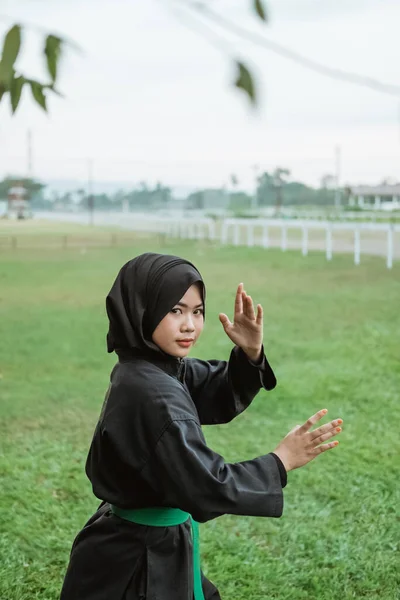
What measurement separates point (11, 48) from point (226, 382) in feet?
2.11

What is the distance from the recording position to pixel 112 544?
1.06 metres

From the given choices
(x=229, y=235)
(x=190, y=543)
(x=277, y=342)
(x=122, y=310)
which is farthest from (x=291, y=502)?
(x=229, y=235)

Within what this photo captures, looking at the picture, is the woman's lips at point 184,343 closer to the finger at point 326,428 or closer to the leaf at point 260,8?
the finger at point 326,428

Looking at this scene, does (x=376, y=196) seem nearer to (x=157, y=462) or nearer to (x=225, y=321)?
(x=225, y=321)

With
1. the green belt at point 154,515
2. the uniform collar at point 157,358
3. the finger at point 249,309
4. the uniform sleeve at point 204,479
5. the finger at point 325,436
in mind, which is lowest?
the green belt at point 154,515

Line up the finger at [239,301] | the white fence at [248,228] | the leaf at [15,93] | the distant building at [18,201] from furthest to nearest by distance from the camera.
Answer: the white fence at [248,228] → the distant building at [18,201] → the finger at [239,301] → the leaf at [15,93]

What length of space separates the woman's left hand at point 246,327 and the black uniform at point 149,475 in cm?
8

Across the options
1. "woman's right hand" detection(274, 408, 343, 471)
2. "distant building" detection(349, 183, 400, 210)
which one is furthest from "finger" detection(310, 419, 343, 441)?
"distant building" detection(349, 183, 400, 210)

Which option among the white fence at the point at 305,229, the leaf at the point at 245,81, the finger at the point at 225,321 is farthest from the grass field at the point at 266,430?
the leaf at the point at 245,81

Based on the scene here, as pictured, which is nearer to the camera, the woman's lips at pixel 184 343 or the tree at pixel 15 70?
the tree at pixel 15 70

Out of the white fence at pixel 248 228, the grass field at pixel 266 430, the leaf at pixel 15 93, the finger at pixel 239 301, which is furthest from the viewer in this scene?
the white fence at pixel 248 228

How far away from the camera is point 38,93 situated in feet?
2.61

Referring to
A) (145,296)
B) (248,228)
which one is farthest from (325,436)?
(248,228)

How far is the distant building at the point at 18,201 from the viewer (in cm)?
509
